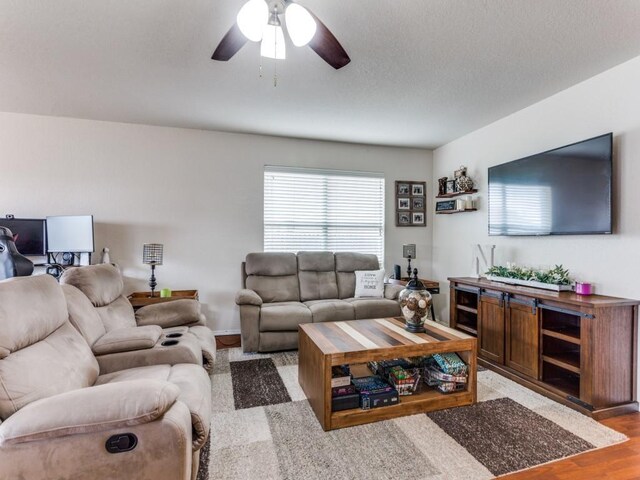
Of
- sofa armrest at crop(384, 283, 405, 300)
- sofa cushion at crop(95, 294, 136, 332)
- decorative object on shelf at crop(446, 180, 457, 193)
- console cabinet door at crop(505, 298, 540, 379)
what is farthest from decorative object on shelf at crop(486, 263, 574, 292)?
sofa cushion at crop(95, 294, 136, 332)

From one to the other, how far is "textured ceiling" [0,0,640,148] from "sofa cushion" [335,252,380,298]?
5.47ft

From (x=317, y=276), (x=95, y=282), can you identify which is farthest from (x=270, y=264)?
(x=95, y=282)

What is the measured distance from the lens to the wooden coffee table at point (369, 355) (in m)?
2.06

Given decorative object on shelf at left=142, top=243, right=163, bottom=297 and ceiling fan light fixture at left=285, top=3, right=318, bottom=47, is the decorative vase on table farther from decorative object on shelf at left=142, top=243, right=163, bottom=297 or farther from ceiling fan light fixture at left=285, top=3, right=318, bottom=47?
decorative object on shelf at left=142, top=243, right=163, bottom=297

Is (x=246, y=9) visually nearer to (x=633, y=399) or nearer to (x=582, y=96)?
(x=582, y=96)

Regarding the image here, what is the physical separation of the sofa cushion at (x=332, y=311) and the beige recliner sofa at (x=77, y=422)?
208 centimetres

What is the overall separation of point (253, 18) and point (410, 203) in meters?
3.82

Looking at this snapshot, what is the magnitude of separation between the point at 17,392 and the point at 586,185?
3.68 metres

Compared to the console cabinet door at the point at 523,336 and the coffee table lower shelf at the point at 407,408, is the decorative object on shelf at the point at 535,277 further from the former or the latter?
the coffee table lower shelf at the point at 407,408

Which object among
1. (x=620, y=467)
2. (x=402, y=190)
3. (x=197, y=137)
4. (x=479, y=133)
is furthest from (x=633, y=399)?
(x=197, y=137)

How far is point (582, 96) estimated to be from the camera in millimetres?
2809

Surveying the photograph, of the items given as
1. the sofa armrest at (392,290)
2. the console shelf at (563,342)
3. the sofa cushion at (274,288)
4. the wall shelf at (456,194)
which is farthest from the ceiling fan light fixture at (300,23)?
the wall shelf at (456,194)

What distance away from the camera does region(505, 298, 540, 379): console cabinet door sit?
262 centimetres

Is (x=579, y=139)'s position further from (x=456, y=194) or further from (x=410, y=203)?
(x=410, y=203)
